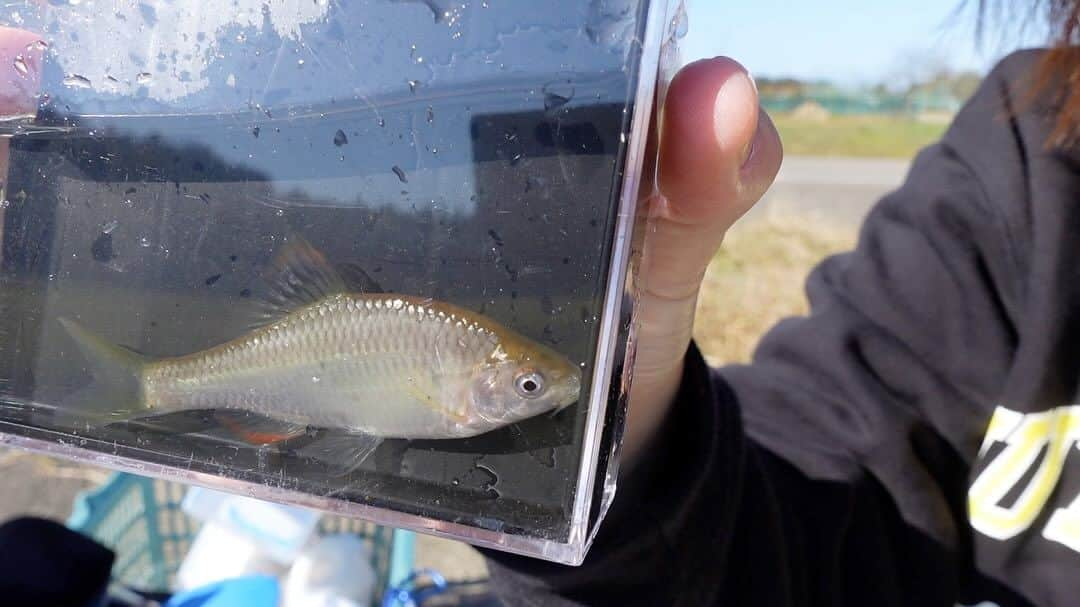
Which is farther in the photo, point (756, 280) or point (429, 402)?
point (756, 280)

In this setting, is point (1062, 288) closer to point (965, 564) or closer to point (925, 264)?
point (925, 264)

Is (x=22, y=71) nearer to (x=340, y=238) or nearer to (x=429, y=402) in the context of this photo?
(x=340, y=238)

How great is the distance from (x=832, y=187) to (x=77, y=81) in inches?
407

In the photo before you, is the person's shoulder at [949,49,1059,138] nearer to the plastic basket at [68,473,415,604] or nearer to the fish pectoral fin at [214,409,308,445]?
the fish pectoral fin at [214,409,308,445]

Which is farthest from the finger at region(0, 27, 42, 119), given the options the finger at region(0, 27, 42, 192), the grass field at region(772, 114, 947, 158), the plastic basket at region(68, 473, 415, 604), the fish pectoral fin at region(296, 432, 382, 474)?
the grass field at region(772, 114, 947, 158)

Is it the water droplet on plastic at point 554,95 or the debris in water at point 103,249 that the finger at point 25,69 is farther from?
the water droplet on plastic at point 554,95

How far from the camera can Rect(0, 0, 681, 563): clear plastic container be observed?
0.50 m

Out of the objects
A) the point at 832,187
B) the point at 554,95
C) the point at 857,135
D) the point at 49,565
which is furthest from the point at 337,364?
the point at 857,135

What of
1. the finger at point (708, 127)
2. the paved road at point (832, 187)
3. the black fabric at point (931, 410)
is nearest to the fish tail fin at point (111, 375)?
the finger at point (708, 127)

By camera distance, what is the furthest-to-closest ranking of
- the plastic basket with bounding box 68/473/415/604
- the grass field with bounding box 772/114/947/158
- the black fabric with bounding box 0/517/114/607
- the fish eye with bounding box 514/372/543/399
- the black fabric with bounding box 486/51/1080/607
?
1. the grass field with bounding box 772/114/947/158
2. the plastic basket with bounding box 68/473/415/604
3. the black fabric with bounding box 0/517/114/607
4. the black fabric with bounding box 486/51/1080/607
5. the fish eye with bounding box 514/372/543/399

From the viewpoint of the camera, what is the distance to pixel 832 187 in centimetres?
970

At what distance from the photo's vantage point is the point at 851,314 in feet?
4.25

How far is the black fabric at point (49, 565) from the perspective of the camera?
1.14 metres

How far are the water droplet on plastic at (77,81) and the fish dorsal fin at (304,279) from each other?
0.71ft
